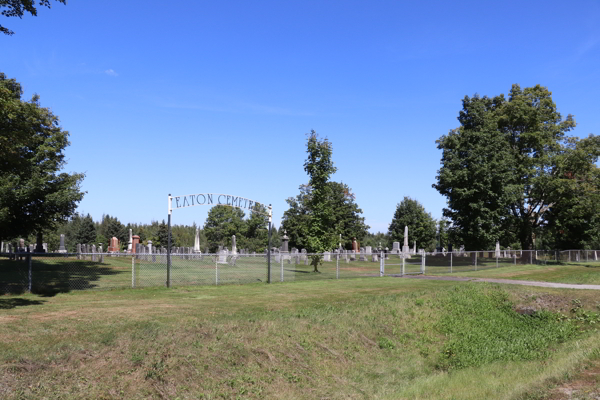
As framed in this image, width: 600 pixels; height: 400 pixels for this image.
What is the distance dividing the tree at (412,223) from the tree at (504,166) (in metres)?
29.8

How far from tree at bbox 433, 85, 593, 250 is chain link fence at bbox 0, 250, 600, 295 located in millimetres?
3275

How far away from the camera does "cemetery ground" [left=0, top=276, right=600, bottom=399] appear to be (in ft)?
29.1

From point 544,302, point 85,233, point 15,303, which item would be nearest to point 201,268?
point 15,303

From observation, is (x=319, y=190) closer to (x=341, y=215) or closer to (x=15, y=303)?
(x=15, y=303)

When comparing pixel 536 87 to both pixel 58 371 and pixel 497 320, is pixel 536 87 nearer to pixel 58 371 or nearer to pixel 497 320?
pixel 497 320

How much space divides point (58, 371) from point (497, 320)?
13.4m

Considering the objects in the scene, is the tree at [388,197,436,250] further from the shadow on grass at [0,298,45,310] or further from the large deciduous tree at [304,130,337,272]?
the shadow on grass at [0,298,45,310]

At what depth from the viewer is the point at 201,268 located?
32.2 m

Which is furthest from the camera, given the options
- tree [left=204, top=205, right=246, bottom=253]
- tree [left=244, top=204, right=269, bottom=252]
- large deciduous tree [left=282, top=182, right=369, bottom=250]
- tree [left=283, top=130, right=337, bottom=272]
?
tree [left=204, top=205, right=246, bottom=253]

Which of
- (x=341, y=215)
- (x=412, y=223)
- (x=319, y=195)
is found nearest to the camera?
(x=319, y=195)

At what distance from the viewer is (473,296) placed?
719 inches

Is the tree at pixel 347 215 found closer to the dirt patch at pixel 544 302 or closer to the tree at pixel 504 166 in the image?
the tree at pixel 504 166

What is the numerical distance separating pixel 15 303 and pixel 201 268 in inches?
721

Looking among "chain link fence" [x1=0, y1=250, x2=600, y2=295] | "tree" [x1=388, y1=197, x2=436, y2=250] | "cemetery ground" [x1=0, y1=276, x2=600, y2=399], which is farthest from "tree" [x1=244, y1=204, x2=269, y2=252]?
"cemetery ground" [x1=0, y1=276, x2=600, y2=399]
